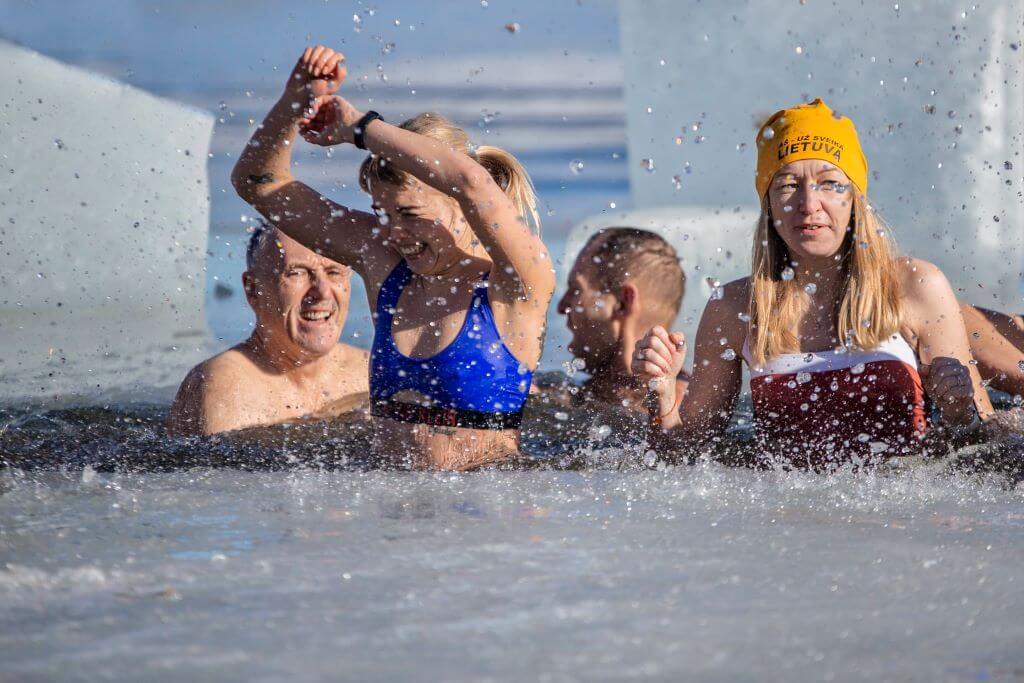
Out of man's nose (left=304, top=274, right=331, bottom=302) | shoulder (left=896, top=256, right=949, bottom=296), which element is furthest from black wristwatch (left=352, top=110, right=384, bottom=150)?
shoulder (left=896, top=256, right=949, bottom=296)

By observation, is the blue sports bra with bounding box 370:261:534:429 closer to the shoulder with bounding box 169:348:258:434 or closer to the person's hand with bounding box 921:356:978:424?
the shoulder with bounding box 169:348:258:434

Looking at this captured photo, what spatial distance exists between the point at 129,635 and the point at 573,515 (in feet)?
3.07

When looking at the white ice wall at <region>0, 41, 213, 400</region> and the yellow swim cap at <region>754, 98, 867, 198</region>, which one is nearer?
the yellow swim cap at <region>754, 98, 867, 198</region>

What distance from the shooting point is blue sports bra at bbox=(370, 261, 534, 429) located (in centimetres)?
308

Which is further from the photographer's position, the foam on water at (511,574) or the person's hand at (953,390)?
the person's hand at (953,390)

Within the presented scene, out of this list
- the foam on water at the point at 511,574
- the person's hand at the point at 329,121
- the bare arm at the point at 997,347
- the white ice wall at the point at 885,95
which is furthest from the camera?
the white ice wall at the point at 885,95

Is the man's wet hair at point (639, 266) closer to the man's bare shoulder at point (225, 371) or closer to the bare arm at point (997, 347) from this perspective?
the bare arm at point (997, 347)

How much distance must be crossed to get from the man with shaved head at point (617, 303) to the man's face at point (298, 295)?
778 millimetres

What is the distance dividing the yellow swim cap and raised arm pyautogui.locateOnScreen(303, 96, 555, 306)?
67cm

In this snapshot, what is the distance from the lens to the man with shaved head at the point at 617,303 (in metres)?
4.09

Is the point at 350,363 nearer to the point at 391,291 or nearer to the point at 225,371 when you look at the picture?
the point at 225,371

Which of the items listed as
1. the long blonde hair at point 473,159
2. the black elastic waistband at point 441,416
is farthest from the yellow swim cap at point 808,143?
the black elastic waistband at point 441,416

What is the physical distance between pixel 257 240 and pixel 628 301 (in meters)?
1.24

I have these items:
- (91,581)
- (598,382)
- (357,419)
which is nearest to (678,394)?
(598,382)
